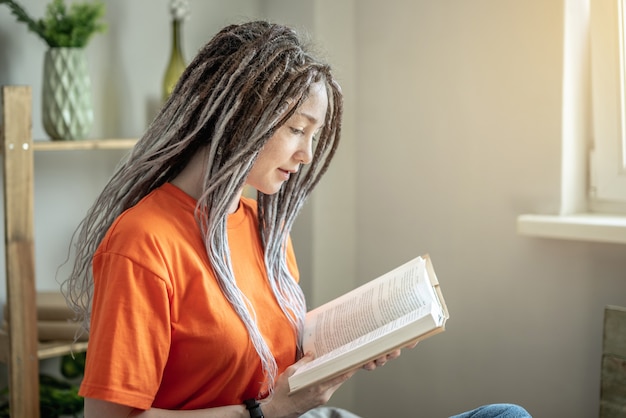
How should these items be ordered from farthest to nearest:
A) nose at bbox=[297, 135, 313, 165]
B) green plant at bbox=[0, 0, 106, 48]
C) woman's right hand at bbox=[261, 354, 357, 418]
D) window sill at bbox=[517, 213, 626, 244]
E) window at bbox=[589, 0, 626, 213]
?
green plant at bbox=[0, 0, 106, 48] < window at bbox=[589, 0, 626, 213] < window sill at bbox=[517, 213, 626, 244] < nose at bbox=[297, 135, 313, 165] < woman's right hand at bbox=[261, 354, 357, 418]

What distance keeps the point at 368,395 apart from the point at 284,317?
110cm

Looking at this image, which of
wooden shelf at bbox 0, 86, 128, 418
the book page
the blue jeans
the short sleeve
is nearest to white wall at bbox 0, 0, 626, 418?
wooden shelf at bbox 0, 86, 128, 418

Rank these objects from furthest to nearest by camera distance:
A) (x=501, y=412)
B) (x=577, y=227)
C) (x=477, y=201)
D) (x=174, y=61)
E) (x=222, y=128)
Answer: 1. (x=174, y=61)
2. (x=477, y=201)
3. (x=577, y=227)
4. (x=501, y=412)
5. (x=222, y=128)

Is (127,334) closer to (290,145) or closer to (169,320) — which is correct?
(169,320)

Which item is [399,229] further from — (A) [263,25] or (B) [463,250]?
(A) [263,25]

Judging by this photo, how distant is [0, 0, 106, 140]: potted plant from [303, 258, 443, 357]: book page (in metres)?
0.96

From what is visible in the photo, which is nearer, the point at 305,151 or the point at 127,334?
the point at 127,334

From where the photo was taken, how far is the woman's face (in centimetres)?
137

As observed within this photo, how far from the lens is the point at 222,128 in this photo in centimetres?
131

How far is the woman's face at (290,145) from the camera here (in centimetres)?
137

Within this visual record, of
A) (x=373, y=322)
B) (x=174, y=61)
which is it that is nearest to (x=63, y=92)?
(x=174, y=61)

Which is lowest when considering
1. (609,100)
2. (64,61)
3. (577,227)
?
(577,227)

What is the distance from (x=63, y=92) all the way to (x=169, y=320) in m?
1.07

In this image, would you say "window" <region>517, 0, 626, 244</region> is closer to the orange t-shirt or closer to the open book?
the open book
